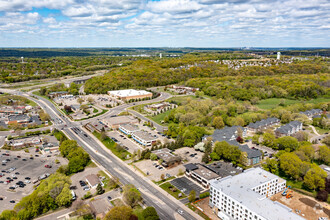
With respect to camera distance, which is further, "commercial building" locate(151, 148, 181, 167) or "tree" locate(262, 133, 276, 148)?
"tree" locate(262, 133, 276, 148)

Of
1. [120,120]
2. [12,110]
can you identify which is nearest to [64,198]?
[120,120]

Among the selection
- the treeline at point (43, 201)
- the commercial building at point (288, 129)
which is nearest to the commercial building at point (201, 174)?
the treeline at point (43, 201)

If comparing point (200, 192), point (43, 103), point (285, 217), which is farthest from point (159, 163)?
point (43, 103)

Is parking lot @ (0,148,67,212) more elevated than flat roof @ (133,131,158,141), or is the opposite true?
flat roof @ (133,131,158,141)

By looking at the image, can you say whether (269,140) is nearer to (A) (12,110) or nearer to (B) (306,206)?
(B) (306,206)

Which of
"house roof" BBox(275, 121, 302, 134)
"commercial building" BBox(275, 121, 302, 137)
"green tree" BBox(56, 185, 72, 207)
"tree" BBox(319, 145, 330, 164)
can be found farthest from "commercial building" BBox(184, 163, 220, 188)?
"house roof" BBox(275, 121, 302, 134)

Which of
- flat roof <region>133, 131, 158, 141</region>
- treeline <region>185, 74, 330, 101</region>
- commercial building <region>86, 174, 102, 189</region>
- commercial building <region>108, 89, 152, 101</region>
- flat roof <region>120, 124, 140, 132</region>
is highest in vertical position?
treeline <region>185, 74, 330, 101</region>

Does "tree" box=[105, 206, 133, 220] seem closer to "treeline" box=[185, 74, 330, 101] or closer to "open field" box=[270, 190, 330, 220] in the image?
"open field" box=[270, 190, 330, 220]
